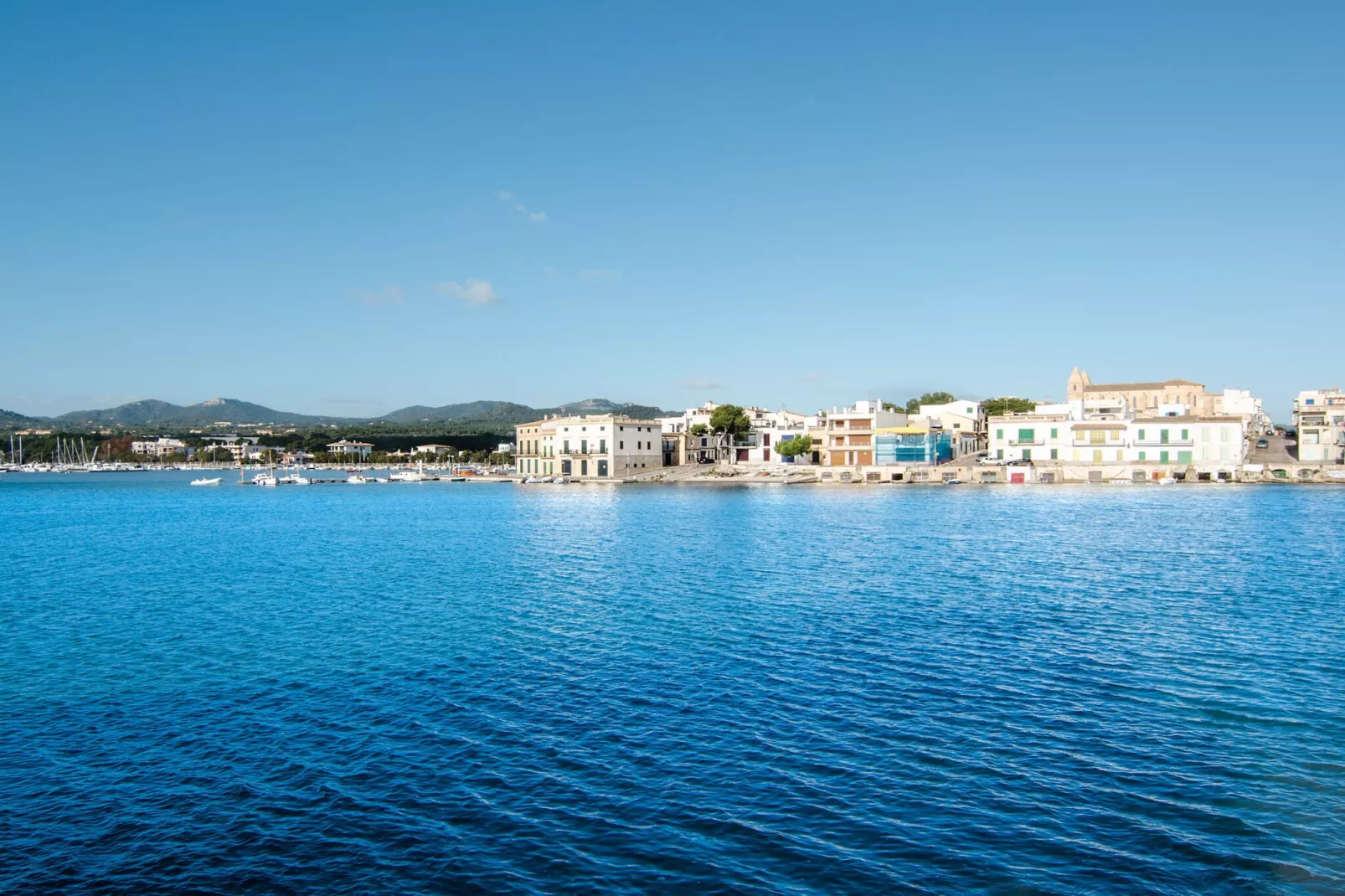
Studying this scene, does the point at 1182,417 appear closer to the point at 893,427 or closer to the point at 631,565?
the point at 893,427

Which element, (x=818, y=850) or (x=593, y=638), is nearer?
(x=818, y=850)

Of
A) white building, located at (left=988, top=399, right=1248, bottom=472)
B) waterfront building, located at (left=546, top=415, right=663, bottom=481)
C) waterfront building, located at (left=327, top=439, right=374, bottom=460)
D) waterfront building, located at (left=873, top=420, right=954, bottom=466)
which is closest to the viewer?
white building, located at (left=988, top=399, right=1248, bottom=472)

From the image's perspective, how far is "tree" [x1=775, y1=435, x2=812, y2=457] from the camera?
307 feet

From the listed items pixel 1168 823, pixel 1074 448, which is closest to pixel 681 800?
pixel 1168 823

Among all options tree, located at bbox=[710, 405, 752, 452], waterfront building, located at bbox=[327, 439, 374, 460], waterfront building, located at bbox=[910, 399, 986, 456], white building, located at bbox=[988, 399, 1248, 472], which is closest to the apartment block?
tree, located at bbox=[710, 405, 752, 452]

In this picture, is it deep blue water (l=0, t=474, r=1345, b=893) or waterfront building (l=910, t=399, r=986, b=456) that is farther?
waterfront building (l=910, t=399, r=986, b=456)

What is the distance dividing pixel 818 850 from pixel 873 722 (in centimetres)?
416

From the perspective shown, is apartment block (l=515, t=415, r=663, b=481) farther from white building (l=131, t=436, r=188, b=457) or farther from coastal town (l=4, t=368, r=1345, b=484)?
white building (l=131, t=436, r=188, b=457)

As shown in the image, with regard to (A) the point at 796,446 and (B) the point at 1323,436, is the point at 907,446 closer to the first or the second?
(A) the point at 796,446

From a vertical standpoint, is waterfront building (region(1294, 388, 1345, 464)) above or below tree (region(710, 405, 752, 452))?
below

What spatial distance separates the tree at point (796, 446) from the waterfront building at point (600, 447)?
15328mm

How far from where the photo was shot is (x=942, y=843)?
9555 mm

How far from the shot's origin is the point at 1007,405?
10681 centimetres

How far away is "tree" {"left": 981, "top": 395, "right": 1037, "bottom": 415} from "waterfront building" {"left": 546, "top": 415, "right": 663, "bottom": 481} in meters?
42.0
